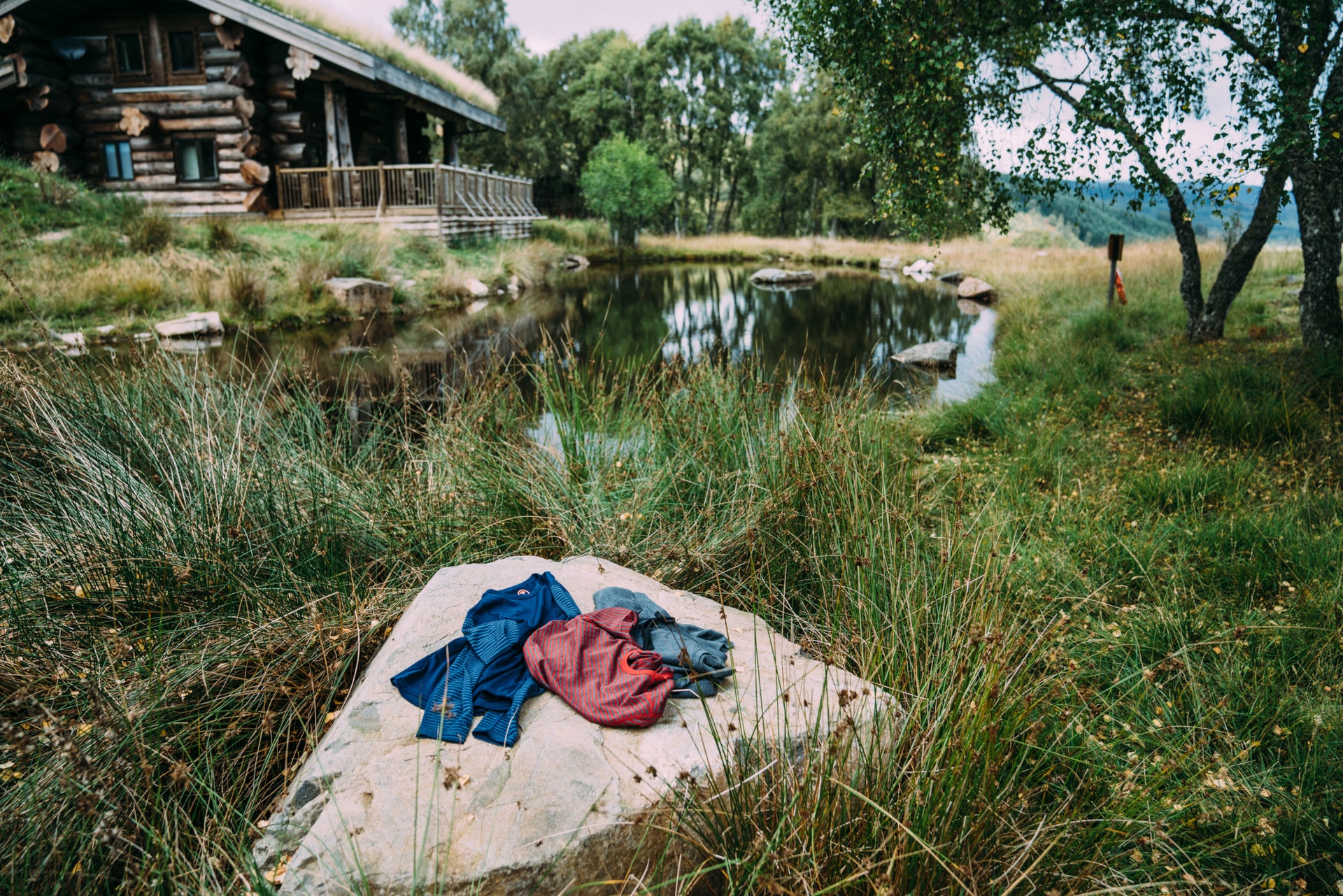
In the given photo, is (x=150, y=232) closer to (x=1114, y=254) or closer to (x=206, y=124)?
(x=206, y=124)

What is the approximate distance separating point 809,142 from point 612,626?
117 feet

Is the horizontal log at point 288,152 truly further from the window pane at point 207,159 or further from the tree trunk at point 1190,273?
the tree trunk at point 1190,273

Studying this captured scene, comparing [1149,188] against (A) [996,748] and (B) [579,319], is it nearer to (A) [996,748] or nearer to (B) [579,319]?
(A) [996,748]

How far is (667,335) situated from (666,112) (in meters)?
33.4

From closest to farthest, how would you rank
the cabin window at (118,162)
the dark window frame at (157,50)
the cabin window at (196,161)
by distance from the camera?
the dark window frame at (157,50) < the cabin window at (196,161) < the cabin window at (118,162)

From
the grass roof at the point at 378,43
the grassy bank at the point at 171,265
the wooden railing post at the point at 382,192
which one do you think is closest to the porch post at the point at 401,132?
the grass roof at the point at 378,43

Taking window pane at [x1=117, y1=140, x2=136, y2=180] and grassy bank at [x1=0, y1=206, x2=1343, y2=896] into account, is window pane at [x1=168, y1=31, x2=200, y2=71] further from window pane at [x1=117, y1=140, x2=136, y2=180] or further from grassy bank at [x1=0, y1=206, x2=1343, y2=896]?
grassy bank at [x1=0, y1=206, x2=1343, y2=896]

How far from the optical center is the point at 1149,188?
226 inches

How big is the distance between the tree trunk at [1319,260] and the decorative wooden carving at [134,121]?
18.3m

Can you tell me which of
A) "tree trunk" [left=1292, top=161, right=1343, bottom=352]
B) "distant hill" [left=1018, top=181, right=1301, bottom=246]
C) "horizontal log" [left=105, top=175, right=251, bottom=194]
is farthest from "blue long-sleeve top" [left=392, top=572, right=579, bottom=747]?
"horizontal log" [left=105, top=175, right=251, bottom=194]

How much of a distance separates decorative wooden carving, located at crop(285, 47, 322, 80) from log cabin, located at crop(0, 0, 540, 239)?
0.03m

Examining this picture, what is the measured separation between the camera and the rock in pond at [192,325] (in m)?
9.10

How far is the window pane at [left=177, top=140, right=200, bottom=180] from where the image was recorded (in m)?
15.7

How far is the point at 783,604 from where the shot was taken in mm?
2920
